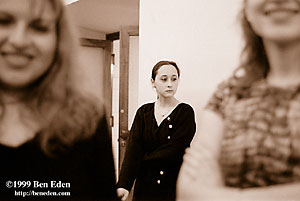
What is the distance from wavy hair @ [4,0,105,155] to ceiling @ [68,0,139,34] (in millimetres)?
65

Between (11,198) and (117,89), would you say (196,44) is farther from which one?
(11,198)

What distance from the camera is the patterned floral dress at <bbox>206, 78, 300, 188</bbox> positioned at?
103 centimetres

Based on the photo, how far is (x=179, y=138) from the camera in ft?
3.88

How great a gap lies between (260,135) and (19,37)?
91 cm

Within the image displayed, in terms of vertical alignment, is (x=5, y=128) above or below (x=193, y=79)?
below

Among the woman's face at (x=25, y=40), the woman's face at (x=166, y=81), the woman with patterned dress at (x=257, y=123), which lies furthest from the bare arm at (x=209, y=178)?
the woman's face at (x=25, y=40)

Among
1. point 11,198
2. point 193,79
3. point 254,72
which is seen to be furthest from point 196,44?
point 11,198

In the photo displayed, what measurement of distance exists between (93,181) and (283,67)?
2.57ft

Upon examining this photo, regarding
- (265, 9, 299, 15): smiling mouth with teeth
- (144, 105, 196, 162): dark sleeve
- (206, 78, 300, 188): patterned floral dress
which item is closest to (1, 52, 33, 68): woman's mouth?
(144, 105, 196, 162): dark sleeve

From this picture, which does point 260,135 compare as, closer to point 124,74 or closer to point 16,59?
point 124,74

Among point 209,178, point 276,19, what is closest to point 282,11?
point 276,19

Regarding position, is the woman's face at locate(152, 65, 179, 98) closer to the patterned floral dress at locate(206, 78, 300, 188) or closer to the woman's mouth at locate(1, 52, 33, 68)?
the patterned floral dress at locate(206, 78, 300, 188)

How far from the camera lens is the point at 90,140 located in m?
1.22

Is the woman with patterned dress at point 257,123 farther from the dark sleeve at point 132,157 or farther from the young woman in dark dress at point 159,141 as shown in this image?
the dark sleeve at point 132,157
